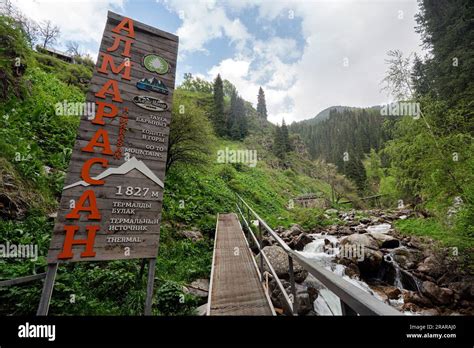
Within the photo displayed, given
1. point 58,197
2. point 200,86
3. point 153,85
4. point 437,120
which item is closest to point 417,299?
point 437,120

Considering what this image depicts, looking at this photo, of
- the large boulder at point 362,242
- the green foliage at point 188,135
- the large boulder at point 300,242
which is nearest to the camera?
the large boulder at point 362,242

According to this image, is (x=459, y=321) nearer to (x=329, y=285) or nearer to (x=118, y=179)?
(x=329, y=285)

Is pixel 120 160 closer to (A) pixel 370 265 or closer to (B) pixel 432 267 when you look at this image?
(A) pixel 370 265

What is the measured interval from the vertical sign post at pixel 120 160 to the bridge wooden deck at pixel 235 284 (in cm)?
125

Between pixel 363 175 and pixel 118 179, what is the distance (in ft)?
148

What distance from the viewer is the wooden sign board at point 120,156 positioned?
10.3ft

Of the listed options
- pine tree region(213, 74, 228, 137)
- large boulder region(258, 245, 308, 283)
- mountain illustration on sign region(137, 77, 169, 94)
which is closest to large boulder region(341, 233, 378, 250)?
large boulder region(258, 245, 308, 283)

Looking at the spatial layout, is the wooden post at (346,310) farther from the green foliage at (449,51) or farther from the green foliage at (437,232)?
the green foliage at (449,51)

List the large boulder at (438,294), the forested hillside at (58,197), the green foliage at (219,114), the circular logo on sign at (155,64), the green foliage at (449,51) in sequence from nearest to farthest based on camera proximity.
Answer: the forested hillside at (58,197)
the circular logo on sign at (155,64)
the large boulder at (438,294)
the green foliage at (449,51)
the green foliage at (219,114)

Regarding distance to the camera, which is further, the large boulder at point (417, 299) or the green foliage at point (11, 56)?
the green foliage at point (11, 56)

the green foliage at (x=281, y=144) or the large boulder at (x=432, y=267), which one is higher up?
the green foliage at (x=281, y=144)

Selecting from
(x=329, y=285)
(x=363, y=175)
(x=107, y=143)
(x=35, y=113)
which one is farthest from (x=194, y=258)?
(x=363, y=175)

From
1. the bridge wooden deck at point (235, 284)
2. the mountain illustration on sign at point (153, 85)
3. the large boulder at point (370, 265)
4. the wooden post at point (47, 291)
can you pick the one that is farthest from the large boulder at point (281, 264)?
the mountain illustration on sign at point (153, 85)

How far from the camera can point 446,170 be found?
7.71m
